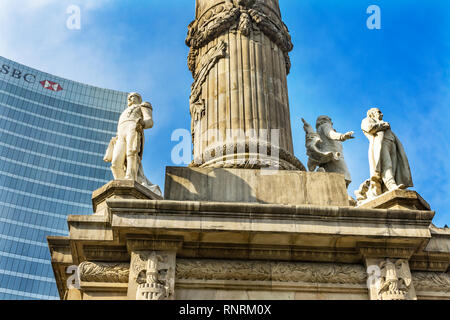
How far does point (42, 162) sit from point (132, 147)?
84623 mm

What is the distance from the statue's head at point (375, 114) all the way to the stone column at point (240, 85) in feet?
8.18

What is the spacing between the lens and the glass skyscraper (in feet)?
270

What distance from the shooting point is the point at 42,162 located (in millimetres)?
92750

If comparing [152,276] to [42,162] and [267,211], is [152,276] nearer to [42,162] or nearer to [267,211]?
[267,211]

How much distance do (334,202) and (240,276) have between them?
2.93 meters

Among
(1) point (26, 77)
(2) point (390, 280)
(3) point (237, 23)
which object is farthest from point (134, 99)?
(1) point (26, 77)

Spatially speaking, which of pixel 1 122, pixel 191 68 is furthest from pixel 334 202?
pixel 1 122

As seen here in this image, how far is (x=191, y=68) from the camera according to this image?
18641 millimetres

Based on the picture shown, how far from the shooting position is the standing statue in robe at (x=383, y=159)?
13.1 m

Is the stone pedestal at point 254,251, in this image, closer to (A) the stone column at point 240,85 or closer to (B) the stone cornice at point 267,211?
(B) the stone cornice at point 267,211
